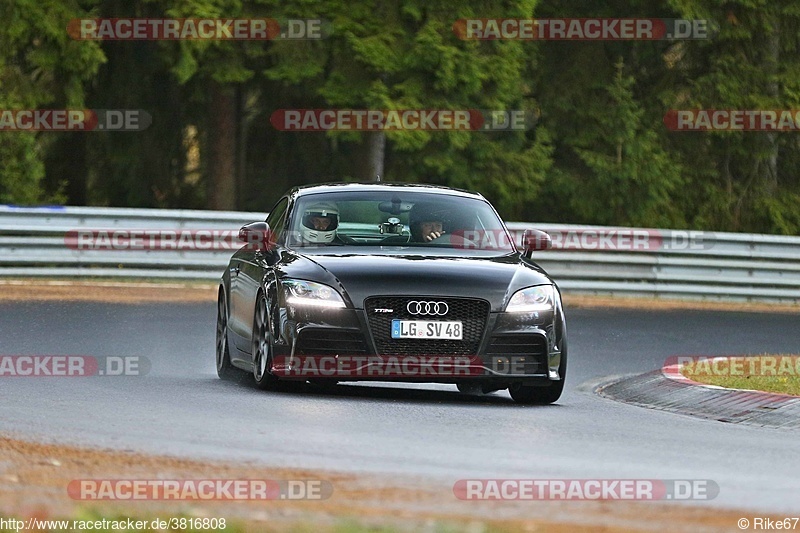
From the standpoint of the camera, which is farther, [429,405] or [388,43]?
[388,43]

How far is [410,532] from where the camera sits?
23.3ft

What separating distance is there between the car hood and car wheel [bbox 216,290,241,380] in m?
1.95

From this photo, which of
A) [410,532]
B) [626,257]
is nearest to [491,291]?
[410,532]

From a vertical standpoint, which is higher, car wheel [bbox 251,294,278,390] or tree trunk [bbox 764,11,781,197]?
tree trunk [bbox 764,11,781,197]

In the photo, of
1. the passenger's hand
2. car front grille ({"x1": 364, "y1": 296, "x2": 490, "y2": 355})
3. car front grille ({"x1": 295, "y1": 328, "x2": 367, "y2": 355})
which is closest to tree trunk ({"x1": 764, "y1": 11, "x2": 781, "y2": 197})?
the passenger's hand

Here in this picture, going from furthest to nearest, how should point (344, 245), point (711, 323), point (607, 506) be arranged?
point (711, 323)
point (344, 245)
point (607, 506)

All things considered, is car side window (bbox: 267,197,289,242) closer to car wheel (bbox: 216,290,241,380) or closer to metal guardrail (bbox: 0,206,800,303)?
car wheel (bbox: 216,290,241,380)

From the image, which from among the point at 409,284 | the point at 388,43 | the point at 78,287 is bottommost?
the point at 78,287

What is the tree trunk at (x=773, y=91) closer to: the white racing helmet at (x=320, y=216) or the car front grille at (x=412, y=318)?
the white racing helmet at (x=320, y=216)

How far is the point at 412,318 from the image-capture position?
12.3 metres

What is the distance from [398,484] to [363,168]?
25.1m

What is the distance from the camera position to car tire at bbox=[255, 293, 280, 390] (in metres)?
12.8

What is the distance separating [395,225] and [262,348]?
1473 millimetres

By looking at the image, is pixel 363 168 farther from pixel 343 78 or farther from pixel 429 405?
pixel 429 405
